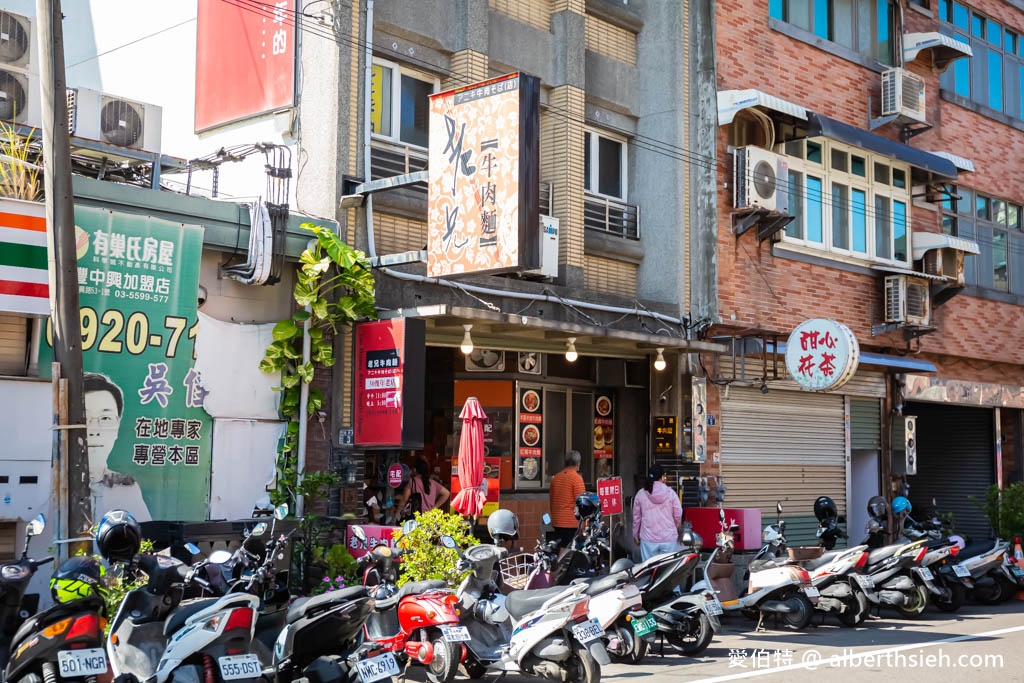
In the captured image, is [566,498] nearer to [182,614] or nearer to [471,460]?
[471,460]

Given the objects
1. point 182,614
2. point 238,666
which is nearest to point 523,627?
point 238,666

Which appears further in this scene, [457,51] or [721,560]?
[457,51]

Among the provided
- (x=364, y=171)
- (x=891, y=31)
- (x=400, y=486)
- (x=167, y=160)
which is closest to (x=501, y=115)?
(x=364, y=171)

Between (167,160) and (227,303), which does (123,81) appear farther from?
(227,303)

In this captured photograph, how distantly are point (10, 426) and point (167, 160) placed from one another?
404 cm

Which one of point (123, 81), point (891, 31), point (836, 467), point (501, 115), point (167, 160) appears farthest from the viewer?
point (891, 31)

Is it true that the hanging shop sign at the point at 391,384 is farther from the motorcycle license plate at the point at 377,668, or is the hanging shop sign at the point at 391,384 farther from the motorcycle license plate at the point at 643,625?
the motorcycle license plate at the point at 377,668

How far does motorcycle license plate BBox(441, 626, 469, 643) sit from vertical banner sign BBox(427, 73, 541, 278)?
4.12 meters

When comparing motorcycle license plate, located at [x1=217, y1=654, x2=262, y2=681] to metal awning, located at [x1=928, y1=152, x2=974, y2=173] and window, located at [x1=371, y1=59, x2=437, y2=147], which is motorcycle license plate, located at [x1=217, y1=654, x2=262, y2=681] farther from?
metal awning, located at [x1=928, y1=152, x2=974, y2=173]

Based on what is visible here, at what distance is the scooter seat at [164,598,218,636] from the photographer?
26.4 ft

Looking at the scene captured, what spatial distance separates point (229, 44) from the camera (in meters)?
15.1

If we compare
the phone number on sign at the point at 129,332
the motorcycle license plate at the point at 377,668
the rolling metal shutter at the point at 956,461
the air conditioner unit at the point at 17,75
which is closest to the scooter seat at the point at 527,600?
the motorcycle license plate at the point at 377,668

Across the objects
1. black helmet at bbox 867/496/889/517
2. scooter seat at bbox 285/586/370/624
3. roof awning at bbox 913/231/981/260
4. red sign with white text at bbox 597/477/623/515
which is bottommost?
scooter seat at bbox 285/586/370/624

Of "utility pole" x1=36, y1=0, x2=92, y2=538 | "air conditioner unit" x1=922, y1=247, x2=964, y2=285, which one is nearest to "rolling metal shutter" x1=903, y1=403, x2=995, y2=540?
"air conditioner unit" x1=922, y1=247, x2=964, y2=285
